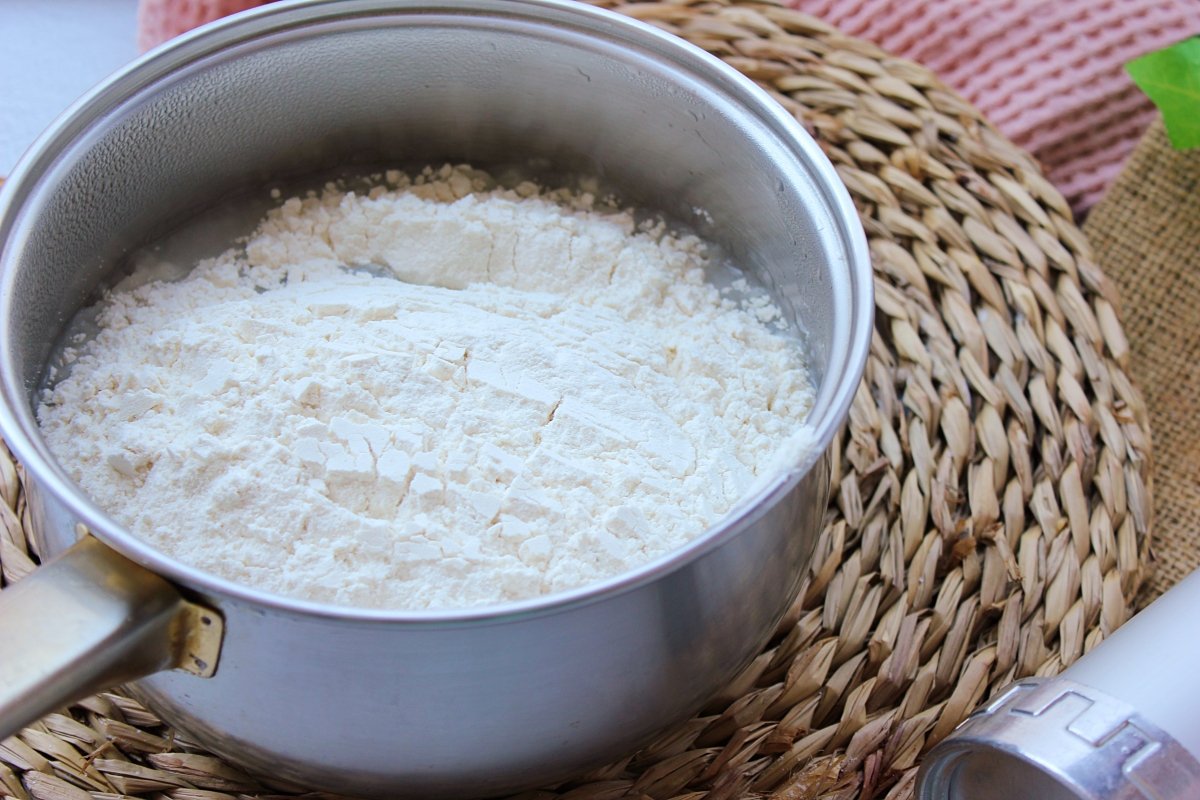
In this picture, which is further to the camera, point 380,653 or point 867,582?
point 867,582

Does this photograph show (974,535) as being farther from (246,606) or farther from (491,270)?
(246,606)

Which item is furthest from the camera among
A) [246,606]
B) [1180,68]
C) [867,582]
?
[1180,68]

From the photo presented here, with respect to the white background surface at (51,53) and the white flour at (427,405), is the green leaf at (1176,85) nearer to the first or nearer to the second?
the white flour at (427,405)

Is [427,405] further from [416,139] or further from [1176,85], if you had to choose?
[1176,85]

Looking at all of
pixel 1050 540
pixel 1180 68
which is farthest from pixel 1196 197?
pixel 1050 540

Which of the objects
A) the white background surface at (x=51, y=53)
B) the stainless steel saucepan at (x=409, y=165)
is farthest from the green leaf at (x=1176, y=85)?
the white background surface at (x=51, y=53)
